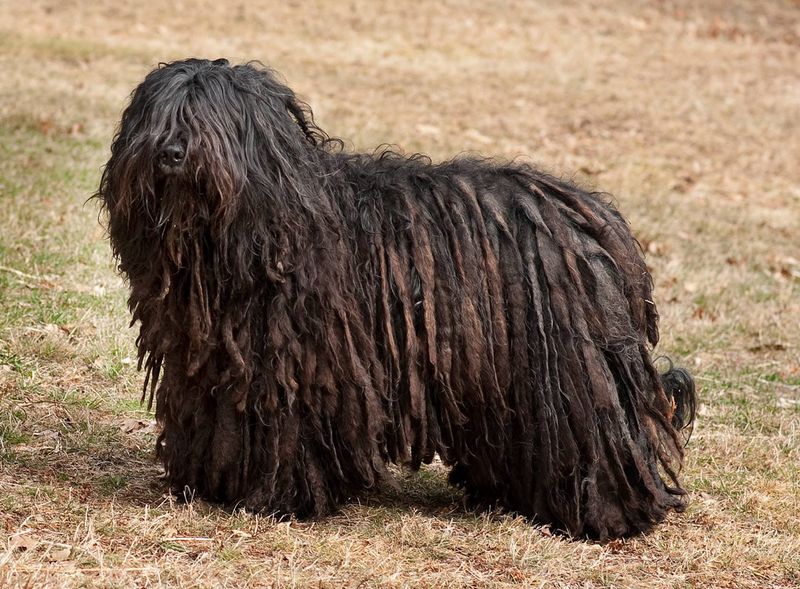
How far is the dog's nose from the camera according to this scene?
173 inches

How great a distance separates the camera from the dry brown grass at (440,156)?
4.79 metres

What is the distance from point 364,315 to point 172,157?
103 centimetres

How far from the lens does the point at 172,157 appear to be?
4391 millimetres

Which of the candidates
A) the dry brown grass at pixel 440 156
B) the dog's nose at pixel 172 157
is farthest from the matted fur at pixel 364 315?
the dry brown grass at pixel 440 156

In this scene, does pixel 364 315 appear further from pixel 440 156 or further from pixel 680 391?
pixel 440 156

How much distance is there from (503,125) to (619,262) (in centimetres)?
1065

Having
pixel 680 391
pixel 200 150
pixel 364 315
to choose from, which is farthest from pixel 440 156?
pixel 200 150

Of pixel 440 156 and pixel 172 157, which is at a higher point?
pixel 172 157

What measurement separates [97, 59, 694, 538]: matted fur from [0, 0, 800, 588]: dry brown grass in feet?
0.90

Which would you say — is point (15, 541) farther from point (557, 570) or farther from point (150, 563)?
point (557, 570)

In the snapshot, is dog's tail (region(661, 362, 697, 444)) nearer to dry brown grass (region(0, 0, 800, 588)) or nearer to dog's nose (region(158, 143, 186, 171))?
dry brown grass (region(0, 0, 800, 588))

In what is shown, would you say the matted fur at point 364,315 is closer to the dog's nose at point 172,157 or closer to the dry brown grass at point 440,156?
the dog's nose at point 172,157

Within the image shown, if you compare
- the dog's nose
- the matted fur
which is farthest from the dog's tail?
the dog's nose

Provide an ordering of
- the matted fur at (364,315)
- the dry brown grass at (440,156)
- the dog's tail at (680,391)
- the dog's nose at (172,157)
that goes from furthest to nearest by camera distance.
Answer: the dog's tail at (680,391) → the dry brown grass at (440,156) → the matted fur at (364,315) → the dog's nose at (172,157)
